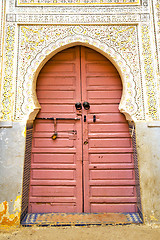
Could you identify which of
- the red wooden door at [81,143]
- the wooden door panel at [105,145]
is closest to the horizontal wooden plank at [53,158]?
the red wooden door at [81,143]

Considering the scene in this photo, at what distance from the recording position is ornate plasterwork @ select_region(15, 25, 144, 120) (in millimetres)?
2582

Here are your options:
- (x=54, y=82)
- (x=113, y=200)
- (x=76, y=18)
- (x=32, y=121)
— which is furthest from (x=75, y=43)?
(x=113, y=200)

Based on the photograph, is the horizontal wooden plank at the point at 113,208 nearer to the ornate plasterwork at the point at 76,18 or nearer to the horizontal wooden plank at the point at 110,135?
the horizontal wooden plank at the point at 110,135

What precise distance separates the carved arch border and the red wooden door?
174 millimetres

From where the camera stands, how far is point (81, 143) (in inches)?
108

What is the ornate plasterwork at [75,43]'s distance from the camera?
8.47 ft

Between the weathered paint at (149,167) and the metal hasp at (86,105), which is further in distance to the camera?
the metal hasp at (86,105)

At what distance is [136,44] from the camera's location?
8.98 ft

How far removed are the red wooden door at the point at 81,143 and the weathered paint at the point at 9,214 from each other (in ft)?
0.93

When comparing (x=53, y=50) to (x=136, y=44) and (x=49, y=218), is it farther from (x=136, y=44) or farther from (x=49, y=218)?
(x=49, y=218)

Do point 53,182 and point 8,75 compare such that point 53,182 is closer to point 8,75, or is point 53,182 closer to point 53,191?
point 53,191

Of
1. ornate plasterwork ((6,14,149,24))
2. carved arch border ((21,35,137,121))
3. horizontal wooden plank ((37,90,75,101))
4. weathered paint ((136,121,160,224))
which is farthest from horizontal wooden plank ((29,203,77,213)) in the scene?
ornate plasterwork ((6,14,149,24))

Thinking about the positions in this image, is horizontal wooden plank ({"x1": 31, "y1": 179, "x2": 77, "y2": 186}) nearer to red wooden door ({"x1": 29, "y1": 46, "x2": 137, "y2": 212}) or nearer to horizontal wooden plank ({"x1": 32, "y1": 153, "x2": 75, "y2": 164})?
red wooden door ({"x1": 29, "y1": 46, "x2": 137, "y2": 212})

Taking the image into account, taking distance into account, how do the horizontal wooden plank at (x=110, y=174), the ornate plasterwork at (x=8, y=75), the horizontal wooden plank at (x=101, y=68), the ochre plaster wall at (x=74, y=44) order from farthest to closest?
the horizontal wooden plank at (x=101, y=68) < the horizontal wooden plank at (x=110, y=174) < the ornate plasterwork at (x=8, y=75) < the ochre plaster wall at (x=74, y=44)
